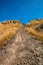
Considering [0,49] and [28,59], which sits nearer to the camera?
[28,59]

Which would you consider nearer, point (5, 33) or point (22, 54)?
point (22, 54)

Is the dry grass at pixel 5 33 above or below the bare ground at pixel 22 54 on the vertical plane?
above

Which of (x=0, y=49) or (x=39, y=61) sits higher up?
(x=0, y=49)

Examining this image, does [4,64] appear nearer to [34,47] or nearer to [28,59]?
[28,59]

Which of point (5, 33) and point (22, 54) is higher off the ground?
point (5, 33)

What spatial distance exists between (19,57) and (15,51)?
121 inches

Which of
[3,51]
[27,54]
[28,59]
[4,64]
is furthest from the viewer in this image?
[3,51]

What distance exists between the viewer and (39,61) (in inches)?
896

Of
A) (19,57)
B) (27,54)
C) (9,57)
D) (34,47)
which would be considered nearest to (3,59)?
(9,57)

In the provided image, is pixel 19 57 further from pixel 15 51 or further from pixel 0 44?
pixel 0 44

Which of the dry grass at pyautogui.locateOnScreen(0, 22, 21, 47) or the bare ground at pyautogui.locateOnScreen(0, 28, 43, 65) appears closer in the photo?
the bare ground at pyautogui.locateOnScreen(0, 28, 43, 65)

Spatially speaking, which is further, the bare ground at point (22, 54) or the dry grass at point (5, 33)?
the dry grass at point (5, 33)

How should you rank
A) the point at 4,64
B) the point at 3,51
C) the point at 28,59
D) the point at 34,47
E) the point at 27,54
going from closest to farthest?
the point at 4,64 → the point at 28,59 → the point at 27,54 → the point at 3,51 → the point at 34,47

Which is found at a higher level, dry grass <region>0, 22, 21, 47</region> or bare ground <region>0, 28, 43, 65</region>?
dry grass <region>0, 22, 21, 47</region>
